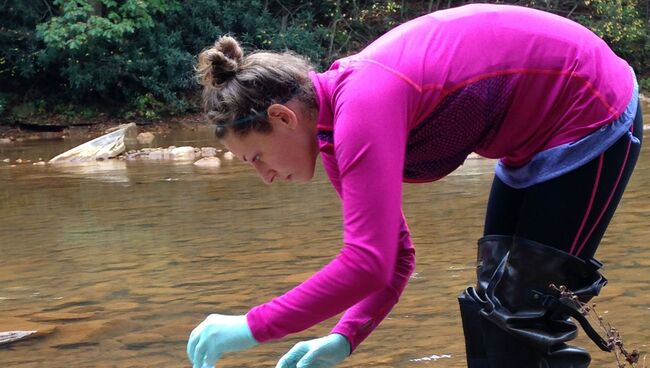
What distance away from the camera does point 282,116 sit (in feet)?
6.42

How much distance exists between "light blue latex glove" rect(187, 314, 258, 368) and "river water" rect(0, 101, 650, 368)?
1.55 m

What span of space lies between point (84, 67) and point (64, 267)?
12.7 metres

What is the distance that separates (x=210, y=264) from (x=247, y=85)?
11.0 ft

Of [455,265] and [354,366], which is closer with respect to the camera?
[354,366]

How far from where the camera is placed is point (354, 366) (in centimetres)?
341

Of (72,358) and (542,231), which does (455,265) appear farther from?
(542,231)

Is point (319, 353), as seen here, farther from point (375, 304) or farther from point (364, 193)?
point (364, 193)

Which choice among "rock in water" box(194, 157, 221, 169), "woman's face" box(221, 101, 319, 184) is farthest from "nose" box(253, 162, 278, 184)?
"rock in water" box(194, 157, 221, 169)

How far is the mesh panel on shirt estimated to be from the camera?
196 centimetres

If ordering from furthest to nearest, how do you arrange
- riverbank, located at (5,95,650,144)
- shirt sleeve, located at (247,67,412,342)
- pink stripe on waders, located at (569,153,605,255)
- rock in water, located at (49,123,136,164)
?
1. riverbank, located at (5,95,650,144)
2. rock in water, located at (49,123,136,164)
3. pink stripe on waders, located at (569,153,605,255)
4. shirt sleeve, located at (247,67,412,342)

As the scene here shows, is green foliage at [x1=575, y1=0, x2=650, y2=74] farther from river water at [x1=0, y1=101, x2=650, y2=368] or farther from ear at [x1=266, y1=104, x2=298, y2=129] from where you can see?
ear at [x1=266, y1=104, x2=298, y2=129]

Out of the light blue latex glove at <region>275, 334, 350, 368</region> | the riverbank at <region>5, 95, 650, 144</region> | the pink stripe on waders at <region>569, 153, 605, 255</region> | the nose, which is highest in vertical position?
the nose

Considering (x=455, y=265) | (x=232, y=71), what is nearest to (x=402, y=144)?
(x=232, y=71)

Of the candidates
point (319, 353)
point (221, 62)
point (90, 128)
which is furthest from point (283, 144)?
point (90, 128)
